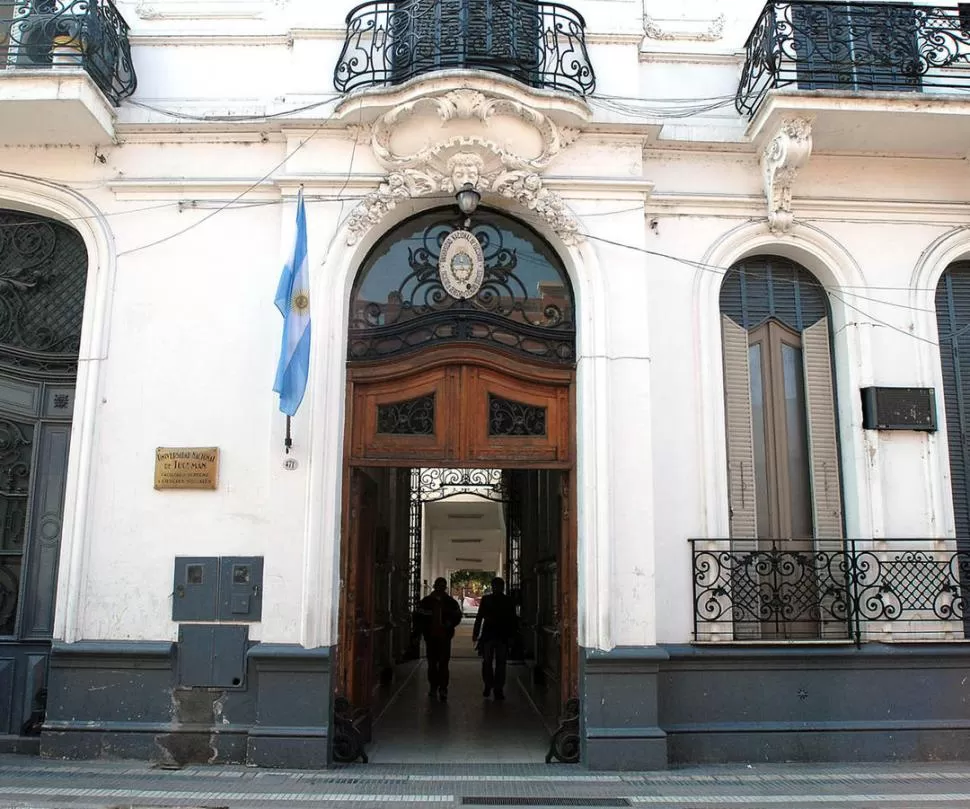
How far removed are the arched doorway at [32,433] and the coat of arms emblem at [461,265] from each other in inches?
140

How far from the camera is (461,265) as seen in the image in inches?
334

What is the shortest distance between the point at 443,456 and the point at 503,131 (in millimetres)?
3092

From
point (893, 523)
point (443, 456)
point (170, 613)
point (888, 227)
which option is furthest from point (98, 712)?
point (888, 227)

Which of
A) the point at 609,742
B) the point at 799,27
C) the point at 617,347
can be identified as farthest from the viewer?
the point at 799,27

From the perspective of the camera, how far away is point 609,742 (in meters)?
7.35

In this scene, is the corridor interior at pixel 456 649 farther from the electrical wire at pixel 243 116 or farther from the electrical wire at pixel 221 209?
the electrical wire at pixel 243 116

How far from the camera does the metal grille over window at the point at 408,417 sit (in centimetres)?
821

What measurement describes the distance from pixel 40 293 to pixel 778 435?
740 centimetres

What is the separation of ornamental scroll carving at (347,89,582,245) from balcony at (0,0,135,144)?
253 cm

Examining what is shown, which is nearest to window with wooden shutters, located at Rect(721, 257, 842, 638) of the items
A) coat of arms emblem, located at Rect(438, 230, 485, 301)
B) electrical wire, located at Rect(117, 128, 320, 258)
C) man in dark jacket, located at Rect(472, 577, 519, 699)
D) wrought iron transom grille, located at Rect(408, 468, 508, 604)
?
coat of arms emblem, located at Rect(438, 230, 485, 301)

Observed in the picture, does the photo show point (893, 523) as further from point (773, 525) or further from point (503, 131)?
point (503, 131)

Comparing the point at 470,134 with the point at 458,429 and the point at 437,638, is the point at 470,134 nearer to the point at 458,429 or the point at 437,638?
the point at 458,429

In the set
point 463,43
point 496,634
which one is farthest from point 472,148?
point 496,634

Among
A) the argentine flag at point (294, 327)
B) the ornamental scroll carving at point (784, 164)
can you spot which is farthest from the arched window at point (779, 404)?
the argentine flag at point (294, 327)
